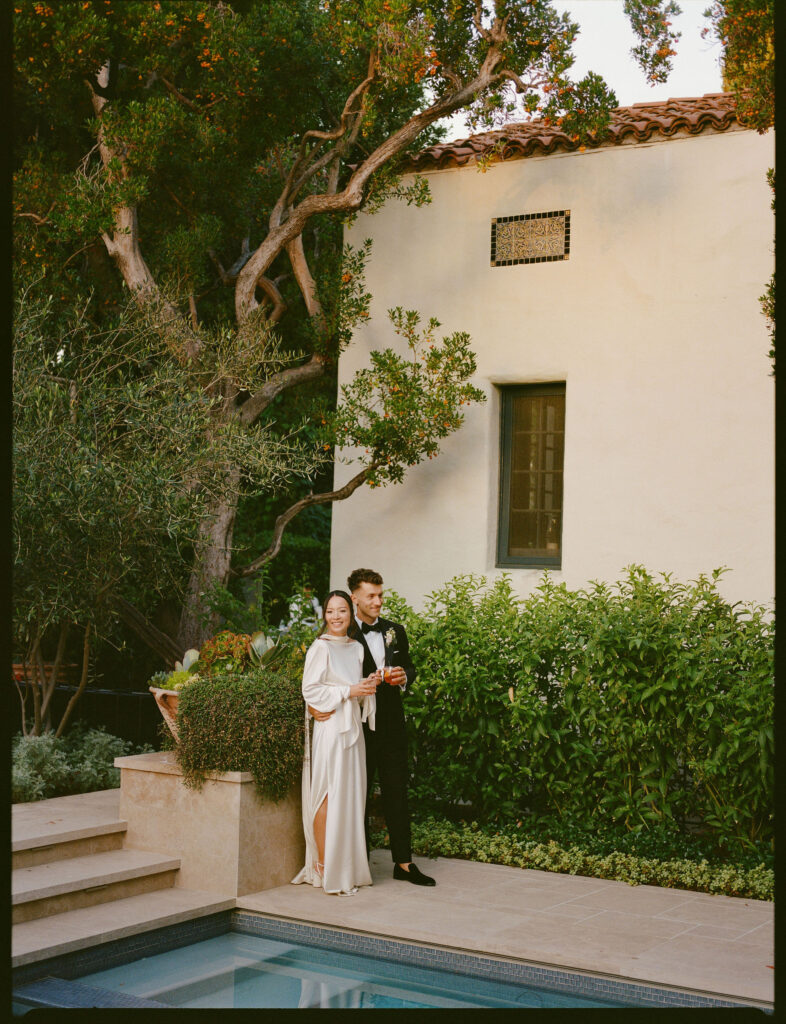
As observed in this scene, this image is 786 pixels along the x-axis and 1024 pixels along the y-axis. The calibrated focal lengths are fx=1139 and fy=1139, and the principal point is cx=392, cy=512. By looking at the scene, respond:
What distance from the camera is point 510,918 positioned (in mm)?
6039

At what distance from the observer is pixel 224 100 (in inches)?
408

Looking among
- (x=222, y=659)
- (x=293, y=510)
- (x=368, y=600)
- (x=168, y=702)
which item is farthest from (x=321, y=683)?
(x=293, y=510)

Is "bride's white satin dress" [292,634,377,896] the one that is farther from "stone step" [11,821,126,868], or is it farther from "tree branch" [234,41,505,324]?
"tree branch" [234,41,505,324]

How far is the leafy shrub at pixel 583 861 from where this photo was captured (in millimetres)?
6754

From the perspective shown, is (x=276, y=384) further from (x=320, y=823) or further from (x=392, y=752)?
(x=320, y=823)

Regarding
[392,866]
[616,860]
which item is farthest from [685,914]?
[392,866]

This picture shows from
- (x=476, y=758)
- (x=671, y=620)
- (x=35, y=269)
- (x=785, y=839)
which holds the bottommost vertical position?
(x=476, y=758)

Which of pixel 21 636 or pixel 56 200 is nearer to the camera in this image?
pixel 21 636

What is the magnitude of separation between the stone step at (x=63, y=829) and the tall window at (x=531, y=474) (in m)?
4.51

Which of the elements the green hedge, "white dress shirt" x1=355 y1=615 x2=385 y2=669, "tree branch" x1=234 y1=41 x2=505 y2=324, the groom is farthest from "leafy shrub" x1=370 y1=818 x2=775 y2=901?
"tree branch" x1=234 y1=41 x2=505 y2=324

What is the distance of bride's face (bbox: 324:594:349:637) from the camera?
678cm

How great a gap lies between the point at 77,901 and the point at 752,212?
289 inches

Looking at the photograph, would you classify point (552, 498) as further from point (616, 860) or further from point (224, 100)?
point (224, 100)

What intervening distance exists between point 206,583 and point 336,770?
12.5ft
